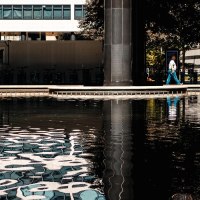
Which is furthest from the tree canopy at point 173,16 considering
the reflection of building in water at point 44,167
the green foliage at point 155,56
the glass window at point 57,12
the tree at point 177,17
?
the reflection of building in water at point 44,167

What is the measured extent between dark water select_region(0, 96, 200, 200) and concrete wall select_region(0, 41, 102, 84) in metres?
25.1

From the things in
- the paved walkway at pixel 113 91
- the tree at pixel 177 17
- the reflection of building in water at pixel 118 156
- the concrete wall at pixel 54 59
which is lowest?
the reflection of building in water at pixel 118 156

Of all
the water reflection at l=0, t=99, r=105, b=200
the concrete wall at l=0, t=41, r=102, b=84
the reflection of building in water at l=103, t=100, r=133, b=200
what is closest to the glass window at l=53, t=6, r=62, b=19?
the concrete wall at l=0, t=41, r=102, b=84

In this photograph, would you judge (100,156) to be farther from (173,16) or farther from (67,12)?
(67,12)

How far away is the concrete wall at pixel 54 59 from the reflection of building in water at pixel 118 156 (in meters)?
24.8

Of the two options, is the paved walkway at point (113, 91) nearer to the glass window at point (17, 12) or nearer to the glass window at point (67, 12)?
the glass window at point (17, 12)

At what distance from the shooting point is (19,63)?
4147 centimetres

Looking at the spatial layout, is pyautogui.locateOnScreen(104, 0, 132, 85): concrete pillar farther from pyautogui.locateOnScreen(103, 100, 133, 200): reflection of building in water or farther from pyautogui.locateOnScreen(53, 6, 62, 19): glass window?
pyautogui.locateOnScreen(53, 6, 62, 19): glass window

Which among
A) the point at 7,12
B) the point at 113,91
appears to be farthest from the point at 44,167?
the point at 7,12

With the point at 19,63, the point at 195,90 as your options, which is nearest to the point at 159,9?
the point at 19,63

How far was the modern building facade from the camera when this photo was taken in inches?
3056

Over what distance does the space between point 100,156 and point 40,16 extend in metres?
70.4

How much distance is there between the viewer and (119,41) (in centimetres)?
2730

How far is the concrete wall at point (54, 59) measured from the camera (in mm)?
41281
